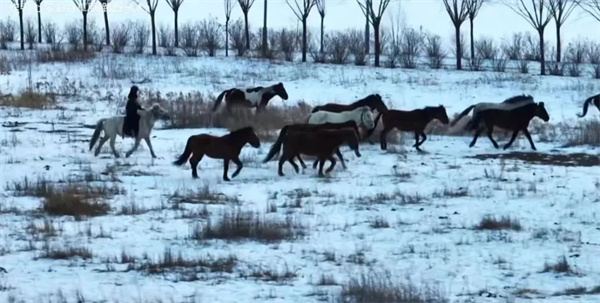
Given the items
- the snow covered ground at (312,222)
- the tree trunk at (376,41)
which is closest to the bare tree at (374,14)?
the tree trunk at (376,41)

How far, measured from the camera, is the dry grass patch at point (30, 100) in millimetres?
28016

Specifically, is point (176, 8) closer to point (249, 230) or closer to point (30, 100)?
point (30, 100)

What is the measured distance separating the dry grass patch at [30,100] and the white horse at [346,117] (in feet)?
35.2

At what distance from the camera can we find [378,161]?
18.5 metres

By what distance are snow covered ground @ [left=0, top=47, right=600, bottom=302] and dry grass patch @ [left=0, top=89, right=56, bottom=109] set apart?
141 inches

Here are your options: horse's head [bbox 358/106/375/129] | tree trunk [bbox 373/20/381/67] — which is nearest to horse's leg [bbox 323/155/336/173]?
horse's head [bbox 358/106/375/129]

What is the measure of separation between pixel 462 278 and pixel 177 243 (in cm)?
330

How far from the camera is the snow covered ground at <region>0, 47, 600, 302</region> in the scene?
367 inches

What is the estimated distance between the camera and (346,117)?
20.0 m

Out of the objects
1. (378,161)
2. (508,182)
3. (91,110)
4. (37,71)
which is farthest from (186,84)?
(508,182)

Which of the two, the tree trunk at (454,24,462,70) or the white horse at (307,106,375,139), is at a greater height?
the tree trunk at (454,24,462,70)

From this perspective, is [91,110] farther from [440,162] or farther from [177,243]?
[177,243]

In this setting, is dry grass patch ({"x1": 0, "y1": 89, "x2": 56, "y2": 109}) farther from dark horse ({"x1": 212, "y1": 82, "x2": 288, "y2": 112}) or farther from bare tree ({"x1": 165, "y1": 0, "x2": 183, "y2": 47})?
bare tree ({"x1": 165, "y1": 0, "x2": 183, "y2": 47})

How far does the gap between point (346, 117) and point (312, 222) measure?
767 centimetres
